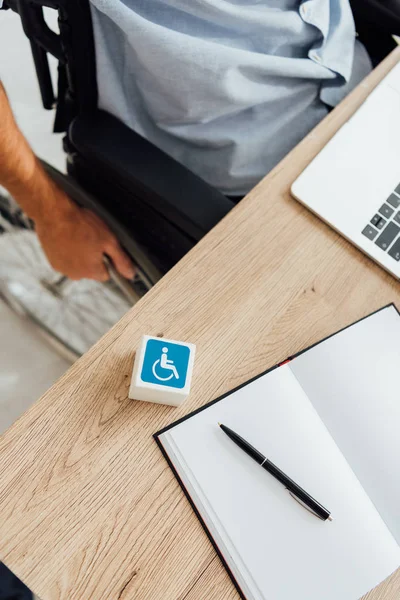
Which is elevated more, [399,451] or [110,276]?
[399,451]

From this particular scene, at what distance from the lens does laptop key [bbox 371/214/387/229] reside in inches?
29.1

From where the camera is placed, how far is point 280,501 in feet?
1.91

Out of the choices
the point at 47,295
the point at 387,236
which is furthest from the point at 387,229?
the point at 47,295

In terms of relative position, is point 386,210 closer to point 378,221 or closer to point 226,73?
point 378,221

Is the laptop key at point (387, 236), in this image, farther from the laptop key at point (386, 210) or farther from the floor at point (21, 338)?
the floor at point (21, 338)

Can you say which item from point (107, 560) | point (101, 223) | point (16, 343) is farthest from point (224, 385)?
point (16, 343)

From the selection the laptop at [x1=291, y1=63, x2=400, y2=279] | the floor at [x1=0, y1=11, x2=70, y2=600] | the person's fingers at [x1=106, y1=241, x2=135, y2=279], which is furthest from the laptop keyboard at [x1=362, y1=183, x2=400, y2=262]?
the floor at [x1=0, y1=11, x2=70, y2=600]

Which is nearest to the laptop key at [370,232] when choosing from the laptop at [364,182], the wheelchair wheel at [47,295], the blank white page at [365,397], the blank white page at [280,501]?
the laptop at [364,182]

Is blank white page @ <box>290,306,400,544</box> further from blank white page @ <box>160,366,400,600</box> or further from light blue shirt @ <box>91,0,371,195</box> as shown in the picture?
light blue shirt @ <box>91,0,371,195</box>

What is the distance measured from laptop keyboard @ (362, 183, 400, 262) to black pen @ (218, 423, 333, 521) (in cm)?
34

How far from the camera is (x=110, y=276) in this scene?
1157mm

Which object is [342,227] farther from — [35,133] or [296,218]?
[35,133]

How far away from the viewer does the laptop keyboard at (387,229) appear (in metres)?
0.73

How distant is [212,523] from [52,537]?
6.7 inches
